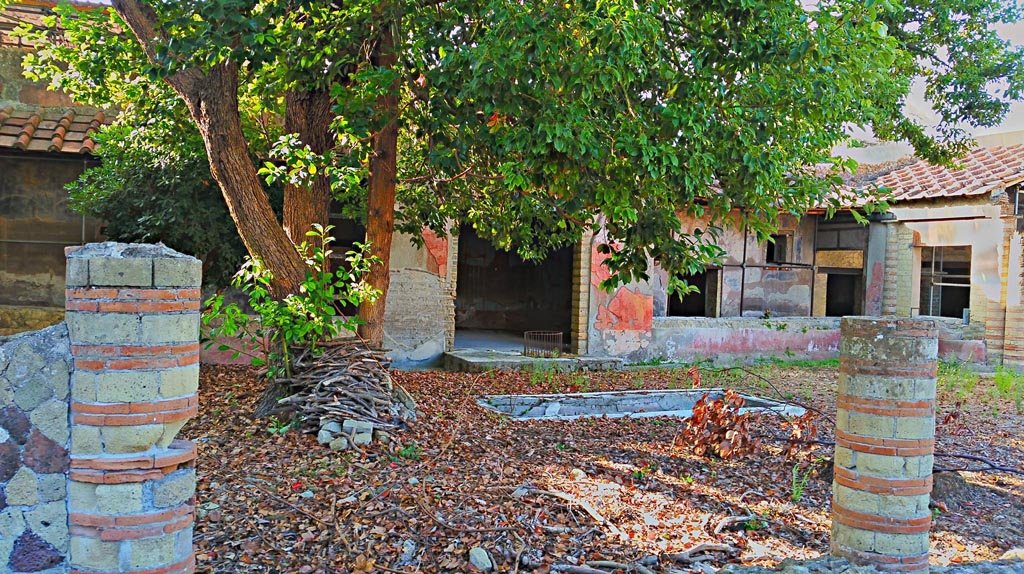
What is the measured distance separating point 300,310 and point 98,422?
10.6 feet

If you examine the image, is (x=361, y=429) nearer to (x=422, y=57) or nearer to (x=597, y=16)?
(x=422, y=57)

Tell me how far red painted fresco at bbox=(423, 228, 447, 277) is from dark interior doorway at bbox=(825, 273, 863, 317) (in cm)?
1154

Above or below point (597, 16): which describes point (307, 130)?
below

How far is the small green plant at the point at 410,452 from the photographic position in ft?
19.9

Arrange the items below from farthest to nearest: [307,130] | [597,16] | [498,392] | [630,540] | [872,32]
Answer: [498,392], [307,130], [872,32], [597,16], [630,540]

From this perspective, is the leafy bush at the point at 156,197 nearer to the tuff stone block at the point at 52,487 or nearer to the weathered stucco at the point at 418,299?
the weathered stucco at the point at 418,299

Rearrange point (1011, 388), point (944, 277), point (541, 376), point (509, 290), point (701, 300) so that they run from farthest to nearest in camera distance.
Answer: point (509, 290), point (944, 277), point (701, 300), point (1011, 388), point (541, 376)

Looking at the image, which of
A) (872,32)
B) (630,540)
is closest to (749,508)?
(630,540)

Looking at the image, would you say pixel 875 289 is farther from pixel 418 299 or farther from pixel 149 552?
pixel 149 552

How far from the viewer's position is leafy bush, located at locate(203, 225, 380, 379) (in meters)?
6.25

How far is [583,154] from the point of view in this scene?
5402 mm

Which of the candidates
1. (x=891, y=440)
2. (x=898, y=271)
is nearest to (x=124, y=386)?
(x=891, y=440)

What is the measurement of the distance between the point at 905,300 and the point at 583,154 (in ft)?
47.2

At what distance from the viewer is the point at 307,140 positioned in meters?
7.06
